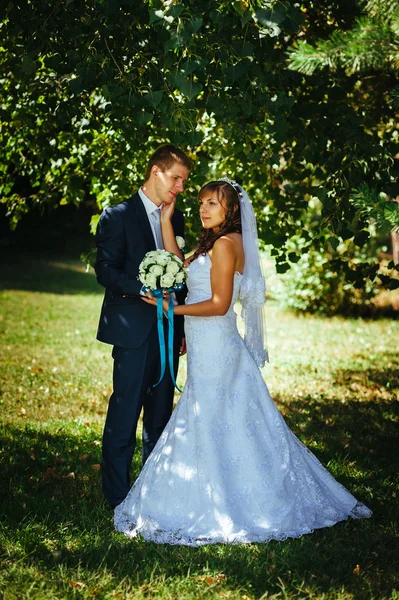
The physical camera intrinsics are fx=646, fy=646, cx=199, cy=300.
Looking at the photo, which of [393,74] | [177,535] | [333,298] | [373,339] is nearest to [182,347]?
[177,535]

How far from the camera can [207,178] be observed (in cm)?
622

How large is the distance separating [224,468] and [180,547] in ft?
1.82

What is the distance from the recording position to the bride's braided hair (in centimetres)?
426

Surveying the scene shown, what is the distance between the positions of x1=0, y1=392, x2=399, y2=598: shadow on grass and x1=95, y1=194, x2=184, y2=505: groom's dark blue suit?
0.36m

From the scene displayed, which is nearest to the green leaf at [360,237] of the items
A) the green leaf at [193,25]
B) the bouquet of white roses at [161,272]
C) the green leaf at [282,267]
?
the green leaf at [282,267]

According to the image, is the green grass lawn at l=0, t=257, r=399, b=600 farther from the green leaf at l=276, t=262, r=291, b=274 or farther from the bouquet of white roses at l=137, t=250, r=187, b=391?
the green leaf at l=276, t=262, r=291, b=274

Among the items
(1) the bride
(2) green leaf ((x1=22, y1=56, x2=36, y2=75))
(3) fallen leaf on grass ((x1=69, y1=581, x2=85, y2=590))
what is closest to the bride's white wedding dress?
(1) the bride

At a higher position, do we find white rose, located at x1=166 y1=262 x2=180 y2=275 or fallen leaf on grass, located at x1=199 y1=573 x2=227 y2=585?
white rose, located at x1=166 y1=262 x2=180 y2=275

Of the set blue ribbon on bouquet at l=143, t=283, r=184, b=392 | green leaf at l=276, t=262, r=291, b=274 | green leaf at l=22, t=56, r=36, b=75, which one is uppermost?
green leaf at l=22, t=56, r=36, b=75

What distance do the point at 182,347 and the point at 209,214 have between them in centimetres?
107

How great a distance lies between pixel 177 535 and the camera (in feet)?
12.5

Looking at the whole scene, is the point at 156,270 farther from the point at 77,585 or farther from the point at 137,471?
the point at 137,471

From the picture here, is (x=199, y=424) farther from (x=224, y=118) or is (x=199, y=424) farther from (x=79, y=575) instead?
(x=224, y=118)

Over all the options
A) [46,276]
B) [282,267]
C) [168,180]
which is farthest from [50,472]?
[46,276]
